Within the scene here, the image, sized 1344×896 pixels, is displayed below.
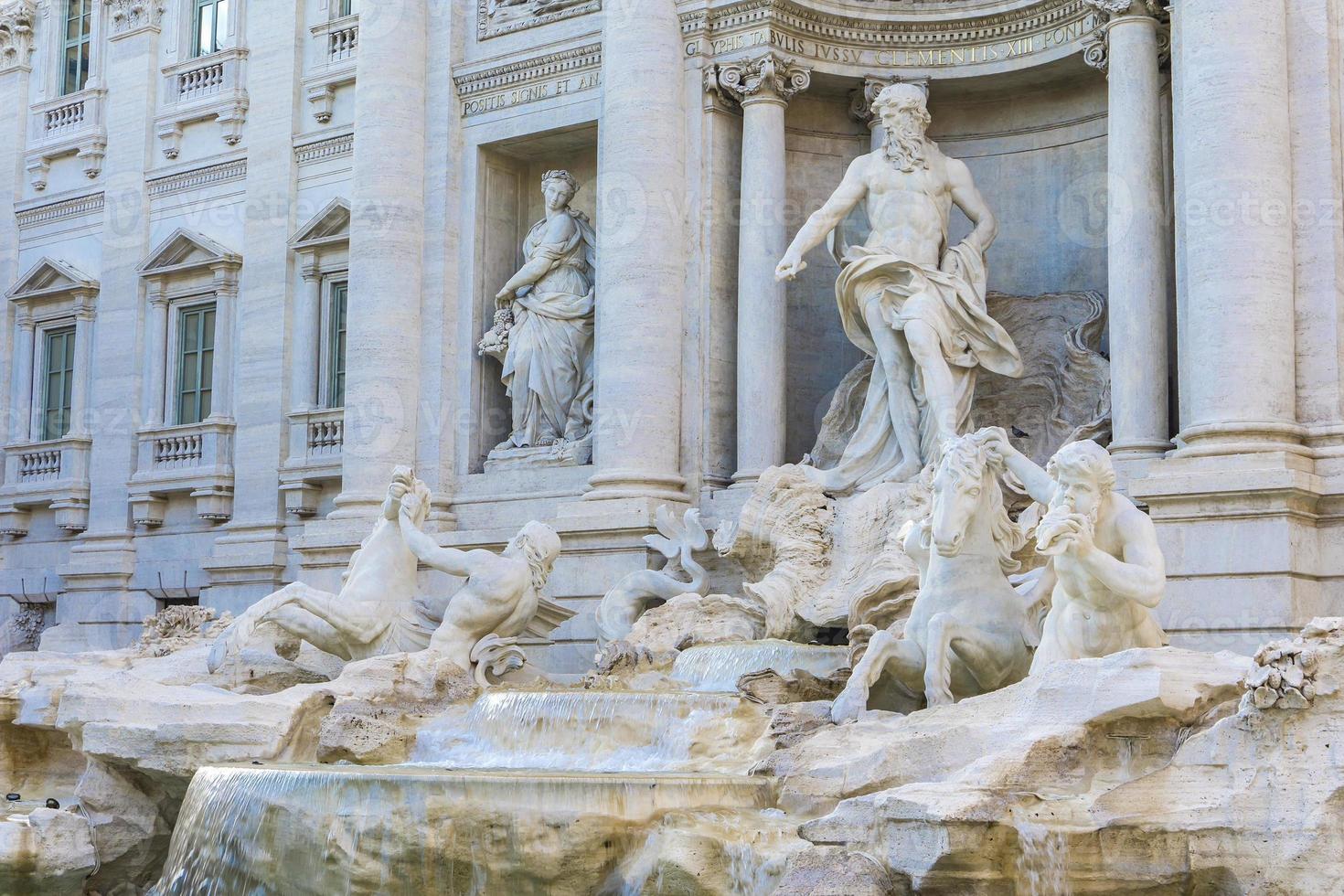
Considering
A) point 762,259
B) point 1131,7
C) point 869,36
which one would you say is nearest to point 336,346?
point 762,259

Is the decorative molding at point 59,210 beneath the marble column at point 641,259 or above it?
above

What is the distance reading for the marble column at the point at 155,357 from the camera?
22078mm

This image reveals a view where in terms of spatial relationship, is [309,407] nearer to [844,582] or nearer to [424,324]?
[424,324]

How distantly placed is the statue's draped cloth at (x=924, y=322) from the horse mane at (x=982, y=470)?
381 cm

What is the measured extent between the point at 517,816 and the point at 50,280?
1622cm

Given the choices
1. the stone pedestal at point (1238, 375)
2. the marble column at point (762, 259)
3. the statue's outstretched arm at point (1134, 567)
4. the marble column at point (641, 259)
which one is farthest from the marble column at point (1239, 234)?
the marble column at point (641, 259)

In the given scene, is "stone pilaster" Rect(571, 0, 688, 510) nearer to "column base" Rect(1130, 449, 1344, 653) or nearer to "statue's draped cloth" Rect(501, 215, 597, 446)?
"statue's draped cloth" Rect(501, 215, 597, 446)

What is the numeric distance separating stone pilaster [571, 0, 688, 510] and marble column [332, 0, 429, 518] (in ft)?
7.80

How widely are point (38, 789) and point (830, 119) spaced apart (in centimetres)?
946

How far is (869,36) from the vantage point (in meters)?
17.1

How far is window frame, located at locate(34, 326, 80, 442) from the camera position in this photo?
23312mm

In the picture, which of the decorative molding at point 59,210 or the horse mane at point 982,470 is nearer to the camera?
the horse mane at point 982,470

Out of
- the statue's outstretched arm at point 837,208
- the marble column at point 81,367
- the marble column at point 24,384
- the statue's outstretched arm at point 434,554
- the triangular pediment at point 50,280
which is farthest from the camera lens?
the marble column at point 24,384

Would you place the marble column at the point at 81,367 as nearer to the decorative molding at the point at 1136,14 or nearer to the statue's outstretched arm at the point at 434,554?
the statue's outstretched arm at the point at 434,554
